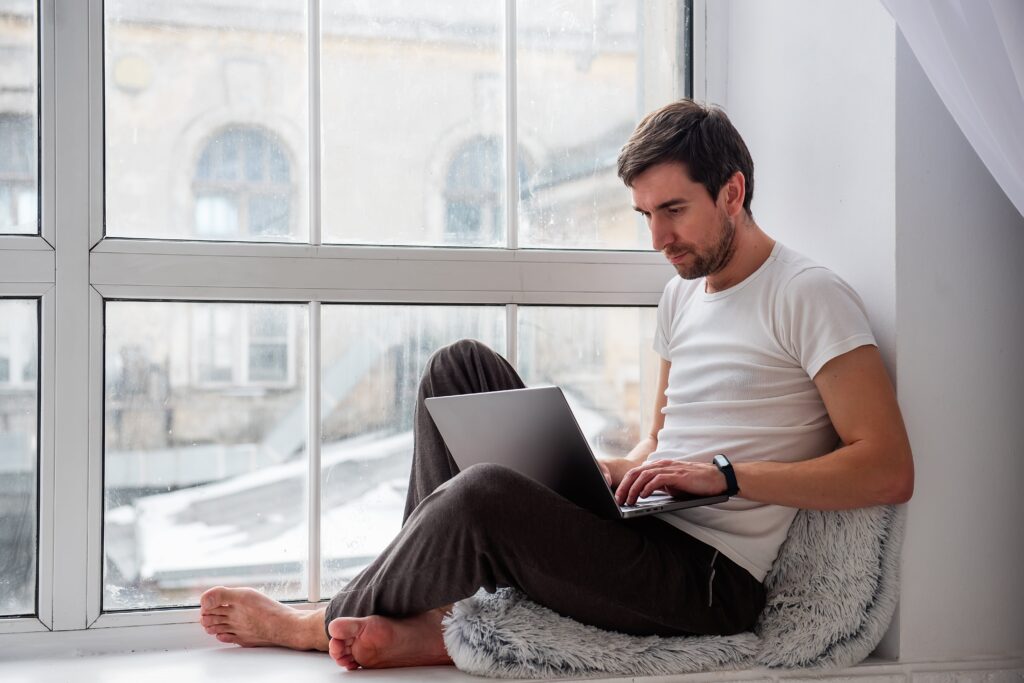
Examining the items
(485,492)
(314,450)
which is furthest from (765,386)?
(314,450)

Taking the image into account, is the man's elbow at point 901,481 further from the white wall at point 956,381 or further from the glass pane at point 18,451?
the glass pane at point 18,451

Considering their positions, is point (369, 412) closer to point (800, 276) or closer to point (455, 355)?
point (455, 355)

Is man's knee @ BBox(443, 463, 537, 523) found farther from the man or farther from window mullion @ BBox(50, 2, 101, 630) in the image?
window mullion @ BBox(50, 2, 101, 630)

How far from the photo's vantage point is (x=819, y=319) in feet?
4.32

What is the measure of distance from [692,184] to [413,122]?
2.02 ft

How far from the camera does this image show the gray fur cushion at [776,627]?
125 centimetres

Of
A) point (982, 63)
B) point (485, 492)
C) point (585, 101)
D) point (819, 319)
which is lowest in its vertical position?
point (485, 492)

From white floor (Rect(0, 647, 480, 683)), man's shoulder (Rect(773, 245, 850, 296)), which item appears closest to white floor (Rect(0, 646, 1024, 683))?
white floor (Rect(0, 647, 480, 683))

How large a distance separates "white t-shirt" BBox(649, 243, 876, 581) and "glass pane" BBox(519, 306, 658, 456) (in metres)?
0.37

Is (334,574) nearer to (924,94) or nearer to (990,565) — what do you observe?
(990,565)

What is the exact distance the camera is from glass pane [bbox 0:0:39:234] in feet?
5.07

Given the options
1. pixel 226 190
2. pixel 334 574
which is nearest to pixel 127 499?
pixel 334 574

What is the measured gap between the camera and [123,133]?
161cm

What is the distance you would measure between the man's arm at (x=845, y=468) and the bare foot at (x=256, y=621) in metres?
0.58
